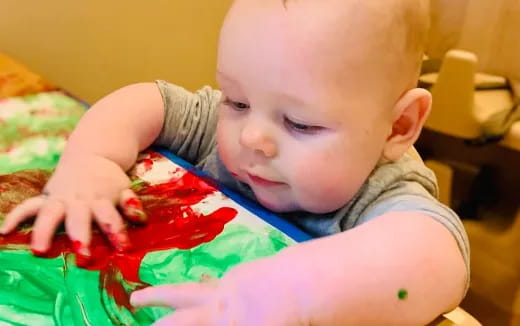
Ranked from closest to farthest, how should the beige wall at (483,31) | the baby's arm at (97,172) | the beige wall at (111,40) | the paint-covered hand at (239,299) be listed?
the paint-covered hand at (239,299) < the baby's arm at (97,172) < the beige wall at (111,40) < the beige wall at (483,31)

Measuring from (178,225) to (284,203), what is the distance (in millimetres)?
83

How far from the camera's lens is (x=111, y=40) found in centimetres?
99

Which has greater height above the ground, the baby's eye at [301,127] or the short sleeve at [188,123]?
the baby's eye at [301,127]

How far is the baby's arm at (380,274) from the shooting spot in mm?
344

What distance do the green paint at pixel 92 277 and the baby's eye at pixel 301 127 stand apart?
8 cm

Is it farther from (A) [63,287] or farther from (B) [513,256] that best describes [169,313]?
(B) [513,256]

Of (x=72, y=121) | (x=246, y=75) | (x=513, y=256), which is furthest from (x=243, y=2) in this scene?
(x=513, y=256)

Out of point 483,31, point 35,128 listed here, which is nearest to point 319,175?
point 35,128

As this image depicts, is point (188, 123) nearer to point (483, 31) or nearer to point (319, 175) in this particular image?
point (319, 175)

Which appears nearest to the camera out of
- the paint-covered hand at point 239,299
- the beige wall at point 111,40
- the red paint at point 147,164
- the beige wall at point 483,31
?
the paint-covered hand at point 239,299

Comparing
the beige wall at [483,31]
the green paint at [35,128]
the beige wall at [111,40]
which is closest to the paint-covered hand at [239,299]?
the green paint at [35,128]

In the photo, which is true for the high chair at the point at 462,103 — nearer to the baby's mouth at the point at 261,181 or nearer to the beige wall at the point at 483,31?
the beige wall at the point at 483,31

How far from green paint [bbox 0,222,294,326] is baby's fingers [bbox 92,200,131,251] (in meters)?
0.03

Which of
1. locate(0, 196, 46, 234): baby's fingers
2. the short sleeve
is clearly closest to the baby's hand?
locate(0, 196, 46, 234): baby's fingers
